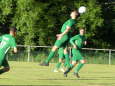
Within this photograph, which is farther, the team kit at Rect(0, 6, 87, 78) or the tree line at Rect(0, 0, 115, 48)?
the tree line at Rect(0, 0, 115, 48)

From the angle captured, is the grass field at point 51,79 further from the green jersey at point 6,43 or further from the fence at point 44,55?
the fence at point 44,55

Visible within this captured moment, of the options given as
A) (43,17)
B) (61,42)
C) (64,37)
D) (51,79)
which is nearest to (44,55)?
(43,17)

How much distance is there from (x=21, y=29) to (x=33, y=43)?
1.60 m

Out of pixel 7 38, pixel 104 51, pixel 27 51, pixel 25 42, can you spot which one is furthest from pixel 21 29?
pixel 7 38

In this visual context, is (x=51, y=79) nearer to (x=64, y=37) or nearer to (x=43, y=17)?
(x=64, y=37)

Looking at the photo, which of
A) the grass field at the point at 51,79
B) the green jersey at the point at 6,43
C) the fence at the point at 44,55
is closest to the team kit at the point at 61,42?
the green jersey at the point at 6,43

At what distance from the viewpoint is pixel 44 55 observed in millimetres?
38094

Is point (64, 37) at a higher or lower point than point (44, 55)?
higher

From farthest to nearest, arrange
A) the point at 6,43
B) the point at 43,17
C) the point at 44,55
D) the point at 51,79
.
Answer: the point at 43,17, the point at 44,55, the point at 51,79, the point at 6,43

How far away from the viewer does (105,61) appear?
3719 cm

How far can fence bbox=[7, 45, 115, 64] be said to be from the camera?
3662 centimetres

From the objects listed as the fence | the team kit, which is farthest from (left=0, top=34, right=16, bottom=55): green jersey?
the fence

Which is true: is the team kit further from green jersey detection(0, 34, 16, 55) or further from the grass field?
the grass field

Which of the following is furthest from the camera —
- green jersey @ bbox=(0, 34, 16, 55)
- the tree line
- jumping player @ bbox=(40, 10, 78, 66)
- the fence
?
the tree line
